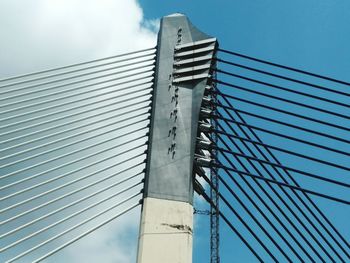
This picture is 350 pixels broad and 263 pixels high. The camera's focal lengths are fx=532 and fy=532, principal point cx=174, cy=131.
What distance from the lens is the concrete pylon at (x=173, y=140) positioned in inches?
722

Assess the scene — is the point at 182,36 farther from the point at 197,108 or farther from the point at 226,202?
the point at 226,202

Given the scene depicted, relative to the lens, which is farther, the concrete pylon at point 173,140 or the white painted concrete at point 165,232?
the concrete pylon at point 173,140

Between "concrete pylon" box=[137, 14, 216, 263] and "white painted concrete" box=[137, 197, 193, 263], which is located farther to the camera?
"concrete pylon" box=[137, 14, 216, 263]

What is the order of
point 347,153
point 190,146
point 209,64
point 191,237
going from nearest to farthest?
point 347,153
point 191,237
point 190,146
point 209,64

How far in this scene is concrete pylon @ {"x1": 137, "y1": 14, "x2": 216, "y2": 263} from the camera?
18.3m

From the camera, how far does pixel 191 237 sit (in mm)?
18688

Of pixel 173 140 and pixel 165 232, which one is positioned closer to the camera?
pixel 165 232

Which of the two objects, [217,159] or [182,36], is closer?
[217,159]

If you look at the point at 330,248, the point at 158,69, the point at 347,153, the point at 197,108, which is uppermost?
the point at 158,69

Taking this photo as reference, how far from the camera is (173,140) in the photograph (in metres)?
20.3

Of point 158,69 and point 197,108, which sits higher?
point 158,69

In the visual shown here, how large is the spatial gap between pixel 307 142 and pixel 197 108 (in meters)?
4.78

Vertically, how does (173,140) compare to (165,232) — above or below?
above

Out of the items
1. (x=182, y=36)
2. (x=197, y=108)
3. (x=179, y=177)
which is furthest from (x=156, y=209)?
(x=182, y=36)
